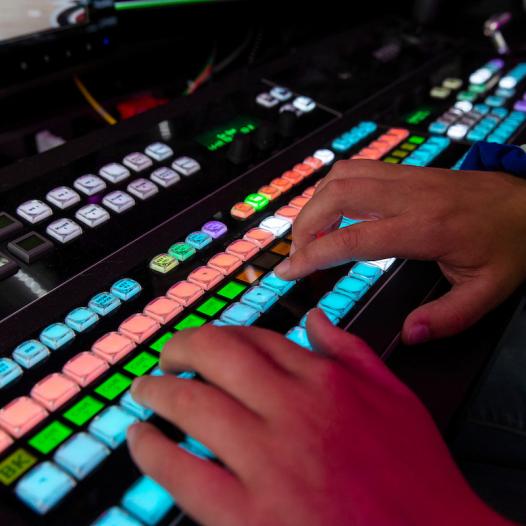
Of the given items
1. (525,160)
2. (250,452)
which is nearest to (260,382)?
(250,452)

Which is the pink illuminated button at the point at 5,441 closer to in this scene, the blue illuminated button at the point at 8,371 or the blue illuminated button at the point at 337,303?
the blue illuminated button at the point at 8,371

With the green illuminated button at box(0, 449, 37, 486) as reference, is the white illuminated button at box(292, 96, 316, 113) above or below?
above

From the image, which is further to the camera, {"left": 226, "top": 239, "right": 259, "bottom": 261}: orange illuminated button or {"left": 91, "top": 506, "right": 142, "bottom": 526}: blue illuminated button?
{"left": 226, "top": 239, "right": 259, "bottom": 261}: orange illuminated button

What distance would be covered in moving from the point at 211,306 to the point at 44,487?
208 millimetres

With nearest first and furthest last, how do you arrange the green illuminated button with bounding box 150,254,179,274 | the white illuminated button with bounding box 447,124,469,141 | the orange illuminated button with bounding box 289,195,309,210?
1. the green illuminated button with bounding box 150,254,179,274
2. the orange illuminated button with bounding box 289,195,309,210
3. the white illuminated button with bounding box 447,124,469,141

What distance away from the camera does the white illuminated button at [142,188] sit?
25.6 inches

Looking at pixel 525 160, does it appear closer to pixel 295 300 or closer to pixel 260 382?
pixel 295 300

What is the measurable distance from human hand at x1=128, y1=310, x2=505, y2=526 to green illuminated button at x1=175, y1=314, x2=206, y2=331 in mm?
64

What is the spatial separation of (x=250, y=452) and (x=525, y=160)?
50 centimetres

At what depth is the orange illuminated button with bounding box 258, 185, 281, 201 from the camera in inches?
27.1

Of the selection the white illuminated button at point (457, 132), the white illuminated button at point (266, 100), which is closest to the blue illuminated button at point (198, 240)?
the white illuminated button at point (266, 100)

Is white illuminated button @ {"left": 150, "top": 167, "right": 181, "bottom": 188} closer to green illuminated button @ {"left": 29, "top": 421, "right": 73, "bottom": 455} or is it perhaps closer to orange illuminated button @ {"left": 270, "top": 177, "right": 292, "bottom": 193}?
orange illuminated button @ {"left": 270, "top": 177, "right": 292, "bottom": 193}

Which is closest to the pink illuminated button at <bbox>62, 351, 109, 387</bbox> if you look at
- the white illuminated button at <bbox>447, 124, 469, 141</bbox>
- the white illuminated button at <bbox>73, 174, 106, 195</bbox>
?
the white illuminated button at <bbox>73, 174, 106, 195</bbox>

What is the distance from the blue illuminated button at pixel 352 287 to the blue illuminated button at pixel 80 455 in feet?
0.86
